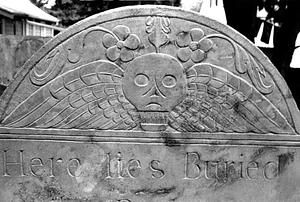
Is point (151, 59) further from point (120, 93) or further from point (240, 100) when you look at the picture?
point (240, 100)

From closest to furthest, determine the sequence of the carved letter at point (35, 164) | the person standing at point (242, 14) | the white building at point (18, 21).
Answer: the carved letter at point (35, 164) < the person standing at point (242, 14) < the white building at point (18, 21)

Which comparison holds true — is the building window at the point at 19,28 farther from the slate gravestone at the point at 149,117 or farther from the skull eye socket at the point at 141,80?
the skull eye socket at the point at 141,80

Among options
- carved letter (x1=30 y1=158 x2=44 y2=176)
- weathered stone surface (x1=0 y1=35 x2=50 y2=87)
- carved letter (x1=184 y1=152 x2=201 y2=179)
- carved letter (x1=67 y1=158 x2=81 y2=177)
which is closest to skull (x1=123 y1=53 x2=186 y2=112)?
carved letter (x1=184 y1=152 x2=201 y2=179)

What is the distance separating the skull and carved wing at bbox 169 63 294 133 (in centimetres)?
6

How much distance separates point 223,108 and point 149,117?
452 mm

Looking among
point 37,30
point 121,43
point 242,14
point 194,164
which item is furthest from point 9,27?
point 194,164

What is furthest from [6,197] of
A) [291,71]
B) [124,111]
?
[291,71]

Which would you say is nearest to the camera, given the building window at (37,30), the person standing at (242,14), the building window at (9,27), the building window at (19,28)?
the person standing at (242,14)

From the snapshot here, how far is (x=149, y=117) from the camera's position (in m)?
2.21

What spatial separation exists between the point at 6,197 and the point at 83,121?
2.29 ft

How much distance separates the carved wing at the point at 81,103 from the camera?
2.16 metres

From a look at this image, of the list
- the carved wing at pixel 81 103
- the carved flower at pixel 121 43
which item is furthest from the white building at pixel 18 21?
the carved flower at pixel 121 43

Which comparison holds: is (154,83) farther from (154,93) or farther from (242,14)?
(242,14)

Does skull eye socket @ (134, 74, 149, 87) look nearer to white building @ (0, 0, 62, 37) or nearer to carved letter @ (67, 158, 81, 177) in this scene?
carved letter @ (67, 158, 81, 177)
